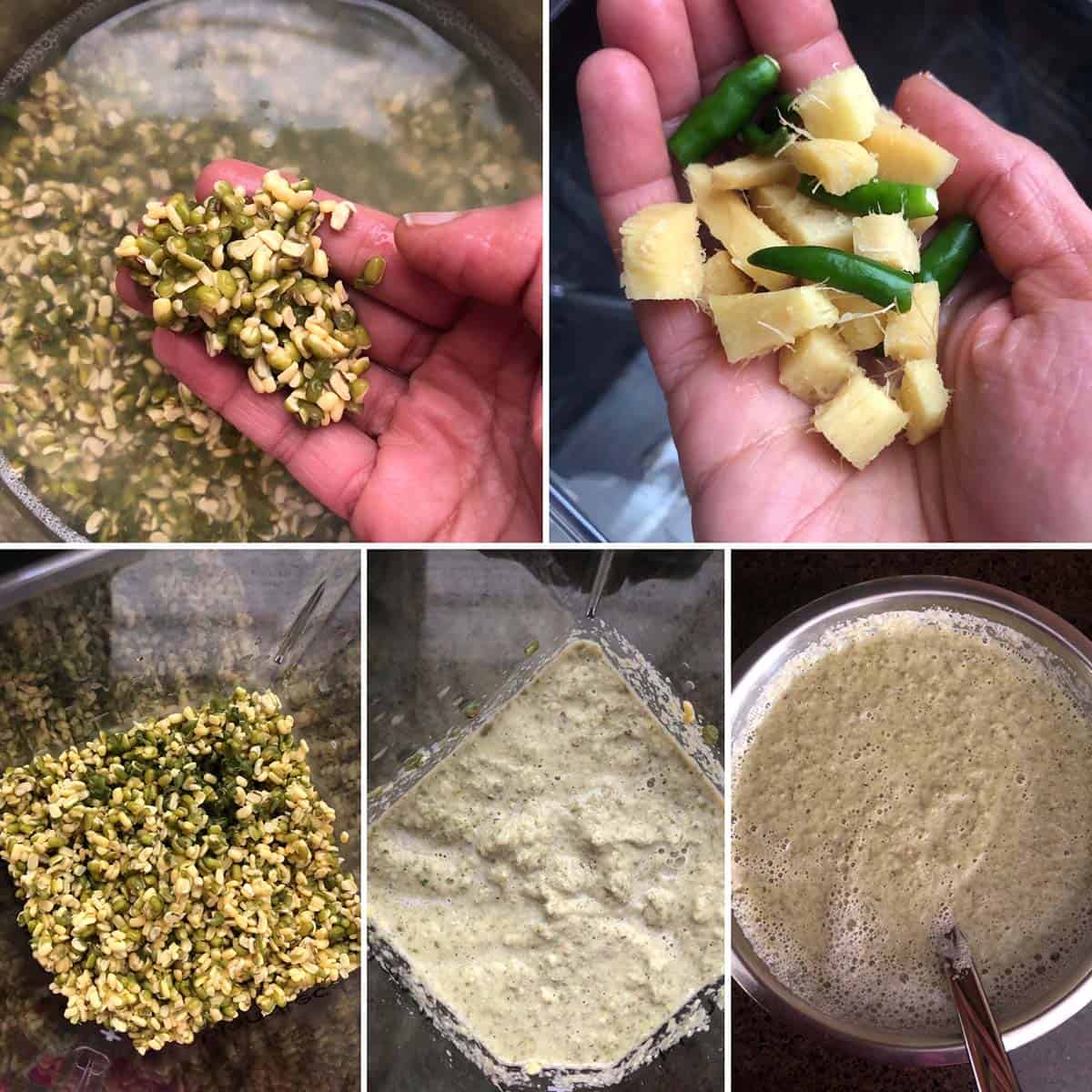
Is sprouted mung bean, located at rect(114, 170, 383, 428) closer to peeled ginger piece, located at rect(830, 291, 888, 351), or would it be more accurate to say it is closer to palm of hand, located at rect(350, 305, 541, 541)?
palm of hand, located at rect(350, 305, 541, 541)

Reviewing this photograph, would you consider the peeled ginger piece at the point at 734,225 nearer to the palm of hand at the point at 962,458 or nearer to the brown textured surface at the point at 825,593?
the palm of hand at the point at 962,458

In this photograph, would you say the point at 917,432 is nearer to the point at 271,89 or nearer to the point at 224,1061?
the point at 271,89

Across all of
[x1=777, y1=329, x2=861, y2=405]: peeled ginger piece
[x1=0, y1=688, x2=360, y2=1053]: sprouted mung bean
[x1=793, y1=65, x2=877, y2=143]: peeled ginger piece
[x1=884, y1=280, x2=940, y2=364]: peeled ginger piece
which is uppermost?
[x1=793, y1=65, x2=877, y2=143]: peeled ginger piece

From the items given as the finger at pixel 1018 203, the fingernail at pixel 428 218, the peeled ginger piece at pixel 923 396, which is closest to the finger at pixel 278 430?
the fingernail at pixel 428 218

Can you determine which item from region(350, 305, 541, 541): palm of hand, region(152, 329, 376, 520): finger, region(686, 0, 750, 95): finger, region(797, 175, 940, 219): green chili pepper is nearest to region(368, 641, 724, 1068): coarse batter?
region(350, 305, 541, 541): palm of hand

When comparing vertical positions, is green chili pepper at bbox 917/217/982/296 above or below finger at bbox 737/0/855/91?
below
